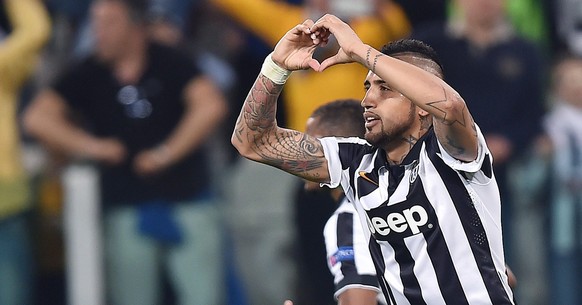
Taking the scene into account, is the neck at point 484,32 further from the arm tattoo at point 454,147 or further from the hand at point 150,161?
the arm tattoo at point 454,147

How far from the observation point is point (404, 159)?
15.2 feet

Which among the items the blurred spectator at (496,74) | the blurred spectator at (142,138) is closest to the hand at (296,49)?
the blurred spectator at (142,138)

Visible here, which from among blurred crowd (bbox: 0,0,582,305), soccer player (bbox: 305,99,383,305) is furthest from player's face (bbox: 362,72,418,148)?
blurred crowd (bbox: 0,0,582,305)

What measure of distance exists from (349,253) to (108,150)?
10.6ft

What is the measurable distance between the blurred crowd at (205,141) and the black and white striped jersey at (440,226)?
11.0 feet

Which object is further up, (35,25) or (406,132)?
(35,25)

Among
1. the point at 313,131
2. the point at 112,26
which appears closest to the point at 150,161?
the point at 112,26

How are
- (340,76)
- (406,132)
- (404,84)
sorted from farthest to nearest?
(340,76), (406,132), (404,84)

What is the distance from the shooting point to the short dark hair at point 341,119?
574 centimetres

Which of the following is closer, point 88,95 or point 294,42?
point 294,42

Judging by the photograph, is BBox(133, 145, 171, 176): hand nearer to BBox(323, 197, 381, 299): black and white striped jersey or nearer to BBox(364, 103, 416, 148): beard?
BBox(323, 197, 381, 299): black and white striped jersey

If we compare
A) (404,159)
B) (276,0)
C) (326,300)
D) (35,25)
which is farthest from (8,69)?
(404,159)

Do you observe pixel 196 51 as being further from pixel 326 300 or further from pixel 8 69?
pixel 326 300

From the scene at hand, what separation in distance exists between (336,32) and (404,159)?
1.78 ft
